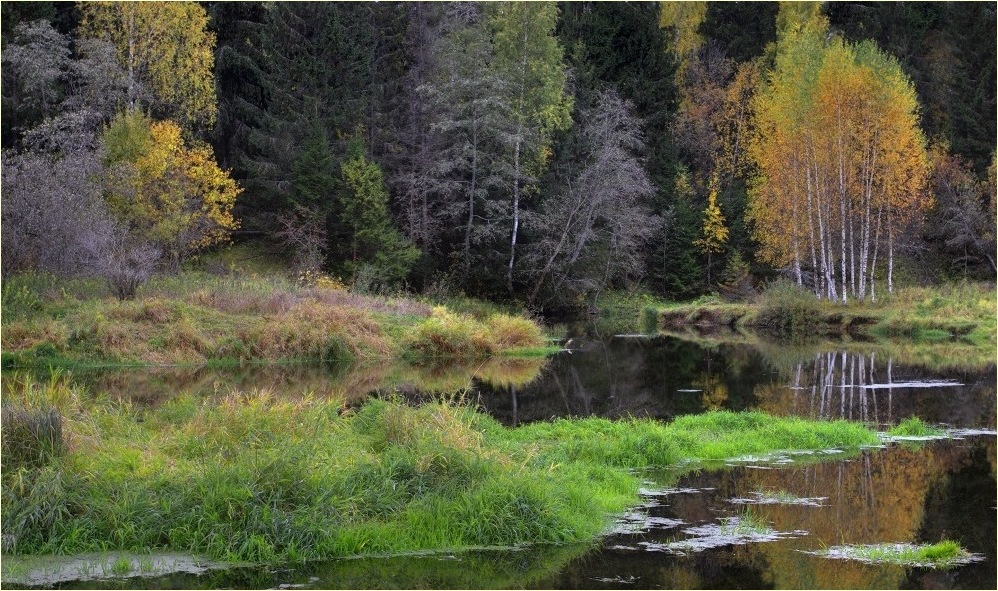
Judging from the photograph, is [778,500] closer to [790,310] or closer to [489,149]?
[790,310]

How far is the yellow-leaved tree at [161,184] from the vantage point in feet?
128

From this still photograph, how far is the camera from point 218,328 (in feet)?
93.1

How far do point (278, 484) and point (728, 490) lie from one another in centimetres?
561

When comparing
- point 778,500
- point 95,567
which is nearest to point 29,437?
point 95,567

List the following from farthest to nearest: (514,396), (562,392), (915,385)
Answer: (915,385), (562,392), (514,396)

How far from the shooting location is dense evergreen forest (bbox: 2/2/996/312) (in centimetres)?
4044

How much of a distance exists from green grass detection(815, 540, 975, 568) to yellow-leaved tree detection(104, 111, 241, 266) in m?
33.2

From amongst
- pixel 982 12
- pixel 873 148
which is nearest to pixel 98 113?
pixel 873 148

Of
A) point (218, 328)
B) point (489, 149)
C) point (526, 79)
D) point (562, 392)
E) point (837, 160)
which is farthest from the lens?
point (489, 149)

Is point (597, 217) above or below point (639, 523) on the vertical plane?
above

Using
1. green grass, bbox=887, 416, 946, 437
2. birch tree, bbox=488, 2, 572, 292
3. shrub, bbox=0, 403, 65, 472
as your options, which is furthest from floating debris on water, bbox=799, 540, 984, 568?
birch tree, bbox=488, 2, 572, 292

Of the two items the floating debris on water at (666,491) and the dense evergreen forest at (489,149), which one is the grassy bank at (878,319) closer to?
the dense evergreen forest at (489,149)

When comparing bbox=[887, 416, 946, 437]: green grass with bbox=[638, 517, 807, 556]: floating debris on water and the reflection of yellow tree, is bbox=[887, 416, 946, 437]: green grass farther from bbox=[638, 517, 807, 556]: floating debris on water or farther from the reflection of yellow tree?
bbox=[638, 517, 807, 556]: floating debris on water

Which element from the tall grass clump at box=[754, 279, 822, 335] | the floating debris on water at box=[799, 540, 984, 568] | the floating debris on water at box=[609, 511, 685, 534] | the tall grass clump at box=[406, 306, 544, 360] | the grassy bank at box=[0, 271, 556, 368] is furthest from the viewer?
the tall grass clump at box=[754, 279, 822, 335]
